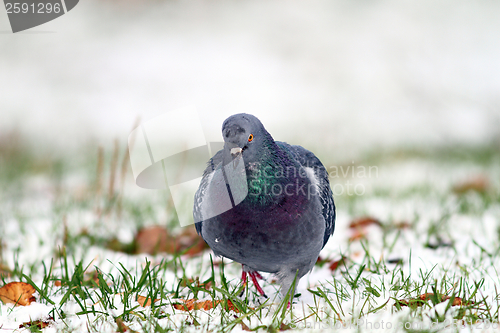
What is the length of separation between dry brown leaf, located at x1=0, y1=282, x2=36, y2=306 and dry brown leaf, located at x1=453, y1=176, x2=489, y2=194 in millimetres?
4704

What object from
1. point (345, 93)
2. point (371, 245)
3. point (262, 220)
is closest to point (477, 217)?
point (371, 245)

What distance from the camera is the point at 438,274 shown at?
2416mm

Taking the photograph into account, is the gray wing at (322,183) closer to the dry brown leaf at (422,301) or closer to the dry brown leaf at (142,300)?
the dry brown leaf at (422,301)

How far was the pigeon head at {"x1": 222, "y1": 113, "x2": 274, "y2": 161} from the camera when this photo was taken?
1.85 metres

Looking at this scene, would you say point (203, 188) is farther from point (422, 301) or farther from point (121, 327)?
point (422, 301)

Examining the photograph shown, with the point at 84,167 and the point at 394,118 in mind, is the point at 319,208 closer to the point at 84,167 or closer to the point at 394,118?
the point at 84,167

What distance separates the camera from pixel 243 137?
73.1 inches

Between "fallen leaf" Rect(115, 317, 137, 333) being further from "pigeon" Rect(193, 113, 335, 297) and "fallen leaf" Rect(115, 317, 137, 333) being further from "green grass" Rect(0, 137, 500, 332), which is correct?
"pigeon" Rect(193, 113, 335, 297)
